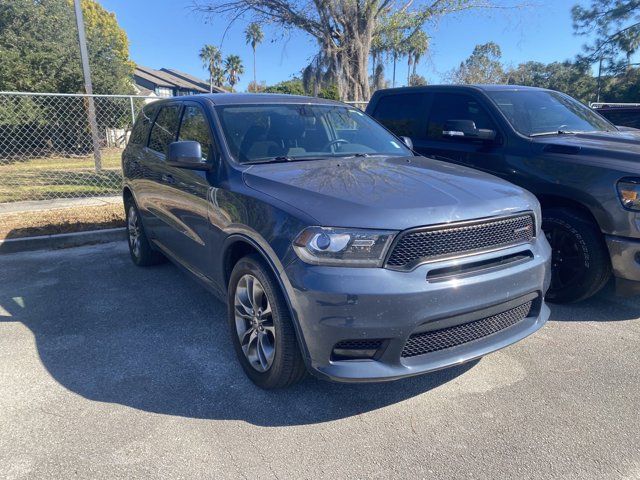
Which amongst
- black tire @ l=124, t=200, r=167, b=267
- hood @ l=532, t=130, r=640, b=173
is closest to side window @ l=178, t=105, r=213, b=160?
black tire @ l=124, t=200, r=167, b=267

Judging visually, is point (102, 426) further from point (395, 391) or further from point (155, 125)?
point (155, 125)

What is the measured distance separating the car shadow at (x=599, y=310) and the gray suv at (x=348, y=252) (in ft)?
4.05

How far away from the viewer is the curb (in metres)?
6.10

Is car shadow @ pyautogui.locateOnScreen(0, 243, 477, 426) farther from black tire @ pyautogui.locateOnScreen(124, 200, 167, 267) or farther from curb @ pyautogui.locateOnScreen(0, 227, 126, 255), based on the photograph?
curb @ pyautogui.locateOnScreen(0, 227, 126, 255)

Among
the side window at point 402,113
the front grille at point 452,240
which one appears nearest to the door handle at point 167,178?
the front grille at point 452,240

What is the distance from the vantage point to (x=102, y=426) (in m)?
2.69

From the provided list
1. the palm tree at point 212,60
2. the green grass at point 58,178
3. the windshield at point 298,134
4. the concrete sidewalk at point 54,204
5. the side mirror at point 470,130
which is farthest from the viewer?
the palm tree at point 212,60

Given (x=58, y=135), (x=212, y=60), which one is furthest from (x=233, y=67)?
(x=58, y=135)

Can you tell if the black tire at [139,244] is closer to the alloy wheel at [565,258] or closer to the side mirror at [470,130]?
the side mirror at [470,130]

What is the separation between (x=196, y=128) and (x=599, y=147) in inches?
133

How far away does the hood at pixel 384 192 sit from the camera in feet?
8.20

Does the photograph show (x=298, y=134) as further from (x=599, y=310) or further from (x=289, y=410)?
(x=599, y=310)

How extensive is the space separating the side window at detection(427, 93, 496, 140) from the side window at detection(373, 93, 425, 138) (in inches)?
7.7

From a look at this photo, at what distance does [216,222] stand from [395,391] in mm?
1621
